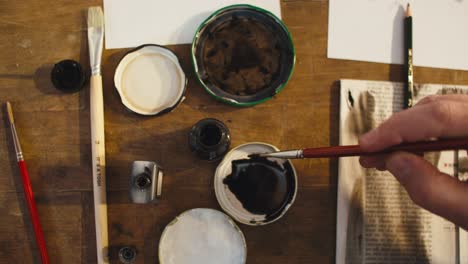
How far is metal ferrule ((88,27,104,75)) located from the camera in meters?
0.84

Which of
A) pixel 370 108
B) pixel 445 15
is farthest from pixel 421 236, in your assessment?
pixel 445 15

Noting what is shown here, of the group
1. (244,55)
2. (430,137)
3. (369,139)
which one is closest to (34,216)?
(244,55)

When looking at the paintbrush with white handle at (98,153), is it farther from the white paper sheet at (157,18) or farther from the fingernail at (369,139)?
the fingernail at (369,139)

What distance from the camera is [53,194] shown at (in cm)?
85

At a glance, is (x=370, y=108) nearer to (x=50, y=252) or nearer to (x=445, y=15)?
(x=445, y=15)

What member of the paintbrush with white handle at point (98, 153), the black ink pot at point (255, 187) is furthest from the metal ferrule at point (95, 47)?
the black ink pot at point (255, 187)

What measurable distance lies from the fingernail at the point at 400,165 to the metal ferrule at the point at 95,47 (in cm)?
67

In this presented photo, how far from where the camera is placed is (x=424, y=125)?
0.62 metres

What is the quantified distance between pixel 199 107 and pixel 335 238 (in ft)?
1.49

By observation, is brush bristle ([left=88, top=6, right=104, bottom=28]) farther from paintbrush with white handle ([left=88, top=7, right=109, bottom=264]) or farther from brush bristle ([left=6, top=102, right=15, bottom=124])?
brush bristle ([left=6, top=102, right=15, bottom=124])

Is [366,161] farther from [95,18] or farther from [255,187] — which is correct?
[95,18]

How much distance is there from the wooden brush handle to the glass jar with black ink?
22cm

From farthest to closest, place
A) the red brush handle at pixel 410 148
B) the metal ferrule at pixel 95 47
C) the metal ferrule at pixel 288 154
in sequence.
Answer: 1. the metal ferrule at pixel 95 47
2. the metal ferrule at pixel 288 154
3. the red brush handle at pixel 410 148

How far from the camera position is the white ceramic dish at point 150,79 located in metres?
0.85
